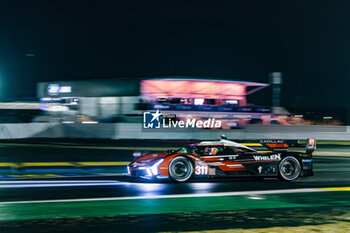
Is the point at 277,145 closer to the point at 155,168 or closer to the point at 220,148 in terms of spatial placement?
the point at 220,148

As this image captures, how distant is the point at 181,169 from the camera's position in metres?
10.8

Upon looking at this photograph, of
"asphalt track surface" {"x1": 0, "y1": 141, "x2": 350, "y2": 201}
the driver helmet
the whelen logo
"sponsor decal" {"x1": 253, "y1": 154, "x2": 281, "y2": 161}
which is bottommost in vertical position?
the whelen logo

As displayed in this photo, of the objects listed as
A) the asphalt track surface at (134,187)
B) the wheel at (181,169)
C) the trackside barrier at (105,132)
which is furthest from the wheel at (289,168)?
the trackside barrier at (105,132)

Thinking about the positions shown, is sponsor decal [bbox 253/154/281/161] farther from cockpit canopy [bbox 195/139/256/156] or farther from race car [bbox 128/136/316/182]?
cockpit canopy [bbox 195/139/256/156]

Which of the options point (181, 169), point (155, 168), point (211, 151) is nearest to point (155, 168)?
point (155, 168)

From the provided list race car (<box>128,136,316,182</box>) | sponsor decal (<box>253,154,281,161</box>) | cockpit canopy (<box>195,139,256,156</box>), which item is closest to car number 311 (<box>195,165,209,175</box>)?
race car (<box>128,136,316,182</box>)

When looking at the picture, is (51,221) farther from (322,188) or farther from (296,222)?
(322,188)

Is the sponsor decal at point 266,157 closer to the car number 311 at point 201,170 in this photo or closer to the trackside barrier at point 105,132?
the car number 311 at point 201,170

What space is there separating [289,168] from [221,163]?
2036mm

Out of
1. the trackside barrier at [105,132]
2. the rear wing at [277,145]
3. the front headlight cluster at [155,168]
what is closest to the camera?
the front headlight cluster at [155,168]

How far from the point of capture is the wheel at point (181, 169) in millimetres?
10656

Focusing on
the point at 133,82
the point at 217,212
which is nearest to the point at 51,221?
the point at 217,212

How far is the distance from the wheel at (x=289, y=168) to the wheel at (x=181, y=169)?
254cm

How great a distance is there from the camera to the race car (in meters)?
10.7
